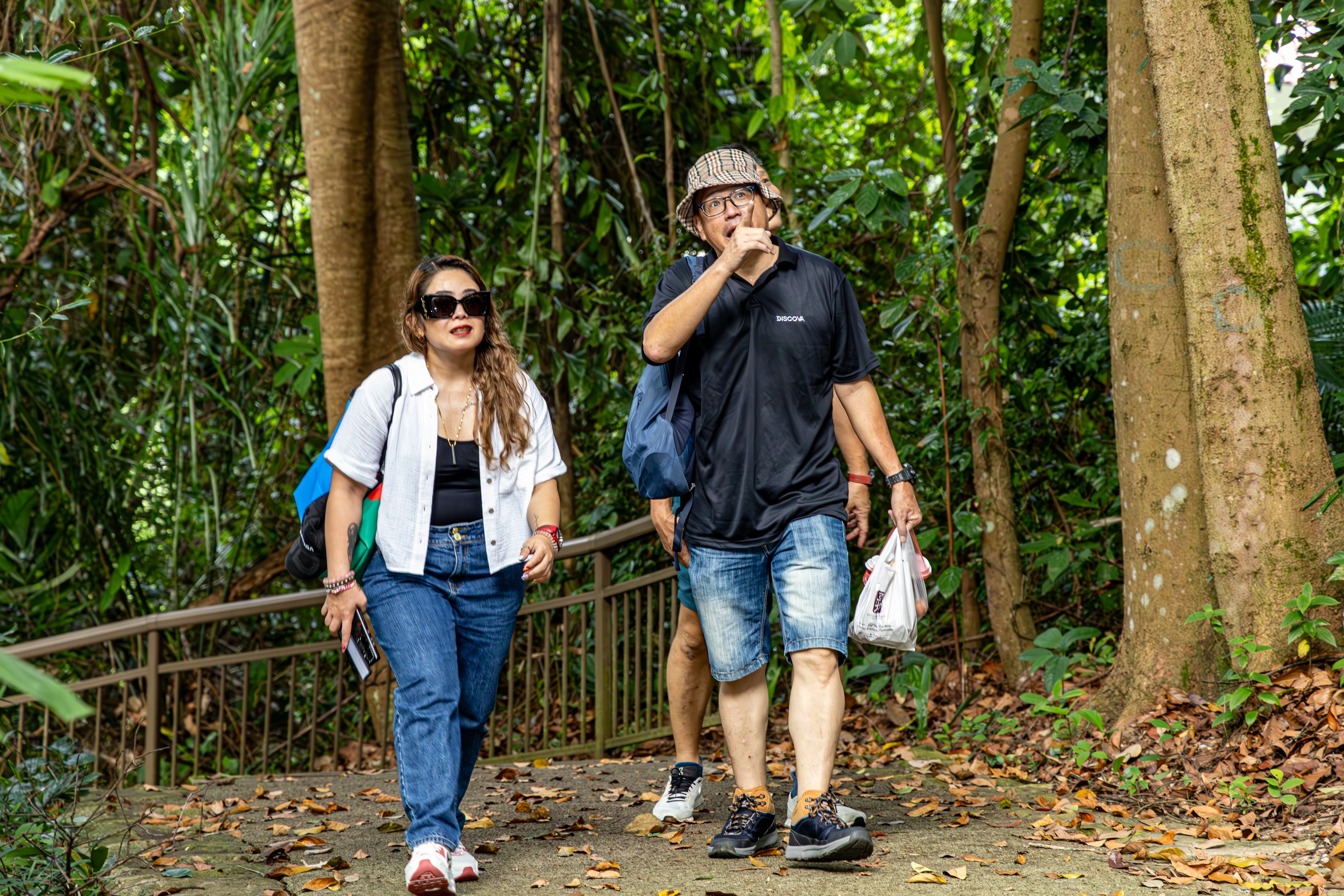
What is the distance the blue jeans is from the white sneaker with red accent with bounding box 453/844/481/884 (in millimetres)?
→ 42

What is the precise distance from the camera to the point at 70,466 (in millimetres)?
7875

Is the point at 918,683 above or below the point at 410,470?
below

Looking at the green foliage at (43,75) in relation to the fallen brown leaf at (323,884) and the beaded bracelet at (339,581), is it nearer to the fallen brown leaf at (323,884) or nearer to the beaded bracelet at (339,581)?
the beaded bracelet at (339,581)

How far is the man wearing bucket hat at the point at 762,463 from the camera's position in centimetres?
338

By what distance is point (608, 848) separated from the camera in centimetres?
368

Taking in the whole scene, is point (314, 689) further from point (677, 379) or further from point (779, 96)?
point (779, 96)

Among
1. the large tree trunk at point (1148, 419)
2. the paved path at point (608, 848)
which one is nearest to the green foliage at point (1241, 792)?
the paved path at point (608, 848)

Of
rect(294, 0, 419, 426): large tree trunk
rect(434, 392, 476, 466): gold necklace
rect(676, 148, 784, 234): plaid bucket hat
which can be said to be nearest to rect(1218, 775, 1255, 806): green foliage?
rect(676, 148, 784, 234): plaid bucket hat

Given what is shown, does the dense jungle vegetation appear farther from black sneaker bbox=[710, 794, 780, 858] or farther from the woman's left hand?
the woman's left hand

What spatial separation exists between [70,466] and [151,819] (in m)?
4.20

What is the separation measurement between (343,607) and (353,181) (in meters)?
3.79

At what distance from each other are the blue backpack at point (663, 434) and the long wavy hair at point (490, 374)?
35cm

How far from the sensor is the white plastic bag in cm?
353

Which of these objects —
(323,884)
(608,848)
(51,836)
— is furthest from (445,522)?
(51,836)
